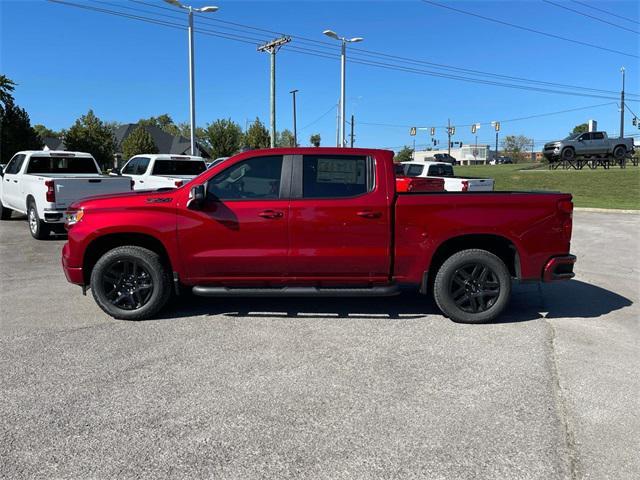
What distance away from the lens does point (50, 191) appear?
401 inches

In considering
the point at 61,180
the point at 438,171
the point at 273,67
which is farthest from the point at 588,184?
the point at 61,180

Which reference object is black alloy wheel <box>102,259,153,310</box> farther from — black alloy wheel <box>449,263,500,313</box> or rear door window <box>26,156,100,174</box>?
rear door window <box>26,156,100,174</box>

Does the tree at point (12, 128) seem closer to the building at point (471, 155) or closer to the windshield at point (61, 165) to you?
the windshield at point (61, 165)

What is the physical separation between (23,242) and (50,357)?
750 centimetres

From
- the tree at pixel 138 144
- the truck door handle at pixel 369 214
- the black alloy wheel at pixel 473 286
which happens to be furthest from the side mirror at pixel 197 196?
the tree at pixel 138 144

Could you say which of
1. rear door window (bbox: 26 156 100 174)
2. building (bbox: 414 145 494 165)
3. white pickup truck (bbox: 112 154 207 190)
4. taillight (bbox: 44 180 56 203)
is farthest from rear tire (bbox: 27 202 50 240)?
building (bbox: 414 145 494 165)

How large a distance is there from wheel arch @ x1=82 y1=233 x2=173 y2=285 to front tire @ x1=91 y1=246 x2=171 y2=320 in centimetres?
13

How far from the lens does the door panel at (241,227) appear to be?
529cm

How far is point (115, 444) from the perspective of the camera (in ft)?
10.2

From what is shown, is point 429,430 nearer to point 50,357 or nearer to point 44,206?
point 50,357

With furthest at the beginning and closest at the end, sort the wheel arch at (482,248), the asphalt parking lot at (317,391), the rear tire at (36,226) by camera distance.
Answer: the rear tire at (36,226)
the wheel arch at (482,248)
the asphalt parking lot at (317,391)

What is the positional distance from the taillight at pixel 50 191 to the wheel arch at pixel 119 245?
5.42m

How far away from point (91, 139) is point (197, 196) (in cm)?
4990

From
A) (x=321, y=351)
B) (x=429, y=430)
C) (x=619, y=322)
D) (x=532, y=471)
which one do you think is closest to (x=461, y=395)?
(x=429, y=430)
